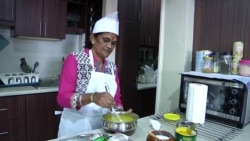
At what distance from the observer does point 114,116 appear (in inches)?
40.8

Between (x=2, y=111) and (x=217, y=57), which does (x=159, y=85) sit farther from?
(x=2, y=111)

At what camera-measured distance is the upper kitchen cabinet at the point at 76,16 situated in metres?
2.56

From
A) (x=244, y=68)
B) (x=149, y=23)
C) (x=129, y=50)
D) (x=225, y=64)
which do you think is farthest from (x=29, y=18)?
(x=244, y=68)

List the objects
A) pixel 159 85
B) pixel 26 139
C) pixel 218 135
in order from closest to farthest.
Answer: pixel 218 135, pixel 159 85, pixel 26 139

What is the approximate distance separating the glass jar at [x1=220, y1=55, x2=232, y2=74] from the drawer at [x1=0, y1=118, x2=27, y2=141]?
1.79 meters

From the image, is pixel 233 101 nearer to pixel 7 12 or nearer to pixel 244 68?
pixel 244 68

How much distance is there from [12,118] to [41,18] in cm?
105

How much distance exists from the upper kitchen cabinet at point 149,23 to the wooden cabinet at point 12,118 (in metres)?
1.69

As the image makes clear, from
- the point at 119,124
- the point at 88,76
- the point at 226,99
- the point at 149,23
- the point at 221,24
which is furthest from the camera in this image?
the point at 149,23

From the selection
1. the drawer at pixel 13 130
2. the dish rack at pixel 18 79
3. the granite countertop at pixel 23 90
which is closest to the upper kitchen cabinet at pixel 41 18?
the dish rack at pixel 18 79

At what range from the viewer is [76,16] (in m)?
2.64

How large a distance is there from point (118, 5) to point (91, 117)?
1.49 m

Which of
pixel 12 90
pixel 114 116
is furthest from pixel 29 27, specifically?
pixel 114 116

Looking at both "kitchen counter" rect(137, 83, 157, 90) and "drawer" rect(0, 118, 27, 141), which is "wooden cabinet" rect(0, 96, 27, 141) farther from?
"kitchen counter" rect(137, 83, 157, 90)
